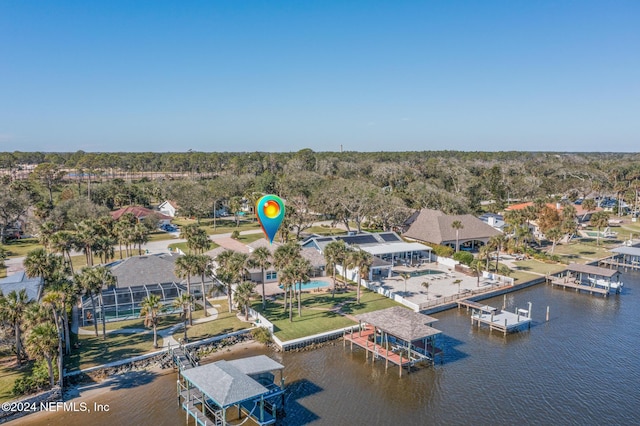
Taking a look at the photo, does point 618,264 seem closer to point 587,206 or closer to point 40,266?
point 587,206

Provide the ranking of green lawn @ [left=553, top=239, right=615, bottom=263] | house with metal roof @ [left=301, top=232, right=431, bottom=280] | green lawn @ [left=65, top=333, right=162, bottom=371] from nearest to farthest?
green lawn @ [left=65, top=333, right=162, bottom=371] → house with metal roof @ [left=301, top=232, right=431, bottom=280] → green lawn @ [left=553, top=239, right=615, bottom=263]

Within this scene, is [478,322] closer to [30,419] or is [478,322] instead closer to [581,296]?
[581,296]

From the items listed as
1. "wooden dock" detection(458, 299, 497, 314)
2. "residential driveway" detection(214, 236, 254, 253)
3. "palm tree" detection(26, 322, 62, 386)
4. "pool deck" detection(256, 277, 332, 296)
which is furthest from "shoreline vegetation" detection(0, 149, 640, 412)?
"wooden dock" detection(458, 299, 497, 314)

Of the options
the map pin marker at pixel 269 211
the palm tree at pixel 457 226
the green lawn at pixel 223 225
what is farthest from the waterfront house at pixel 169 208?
the palm tree at pixel 457 226

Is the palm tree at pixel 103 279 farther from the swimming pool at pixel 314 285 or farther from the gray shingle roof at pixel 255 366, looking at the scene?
the swimming pool at pixel 314 285

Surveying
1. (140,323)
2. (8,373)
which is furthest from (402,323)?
(8,373)

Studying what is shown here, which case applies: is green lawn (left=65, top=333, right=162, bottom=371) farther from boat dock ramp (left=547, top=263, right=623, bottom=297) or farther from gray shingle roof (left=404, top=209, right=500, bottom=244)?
boat dock ramp (left=547, top=263, right=623, bottom=297)

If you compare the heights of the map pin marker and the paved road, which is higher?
the map pin marker
